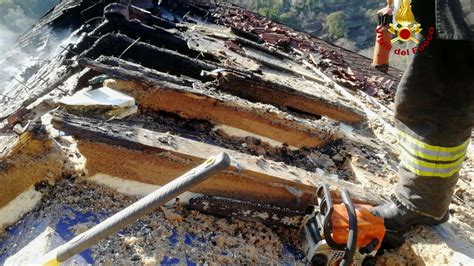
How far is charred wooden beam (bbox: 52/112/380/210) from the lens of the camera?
1.88 m

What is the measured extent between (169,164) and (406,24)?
1356 millimetres

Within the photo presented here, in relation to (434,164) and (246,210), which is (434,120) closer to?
(434,164)

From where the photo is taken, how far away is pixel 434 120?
1.94 m

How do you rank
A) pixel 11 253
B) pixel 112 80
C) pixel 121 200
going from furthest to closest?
pixel 112 80 < pixel 121 200 < pixel 11 253

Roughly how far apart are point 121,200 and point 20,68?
352 centimetres

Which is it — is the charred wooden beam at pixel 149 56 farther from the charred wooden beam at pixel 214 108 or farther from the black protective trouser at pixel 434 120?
the black protective trouser at pixel 434 120

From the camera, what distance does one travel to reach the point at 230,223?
1.99 m

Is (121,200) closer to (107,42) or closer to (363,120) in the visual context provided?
(107,42)

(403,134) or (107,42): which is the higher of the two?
(107,42)

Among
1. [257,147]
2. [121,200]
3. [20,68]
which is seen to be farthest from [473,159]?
[20,68]

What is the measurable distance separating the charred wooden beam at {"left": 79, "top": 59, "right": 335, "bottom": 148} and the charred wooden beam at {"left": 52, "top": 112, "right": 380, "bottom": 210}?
0.49m

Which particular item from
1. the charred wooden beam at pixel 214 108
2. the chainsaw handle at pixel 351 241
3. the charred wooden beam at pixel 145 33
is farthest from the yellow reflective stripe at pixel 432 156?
the charred wooden beam at pixel 145 33

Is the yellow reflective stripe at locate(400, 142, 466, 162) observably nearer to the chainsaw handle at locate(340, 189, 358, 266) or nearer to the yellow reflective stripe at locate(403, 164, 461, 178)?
the yellow reflective stripe at locate(403, 164, 461, 178)

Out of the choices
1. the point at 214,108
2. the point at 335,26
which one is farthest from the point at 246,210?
the point at 335,26
